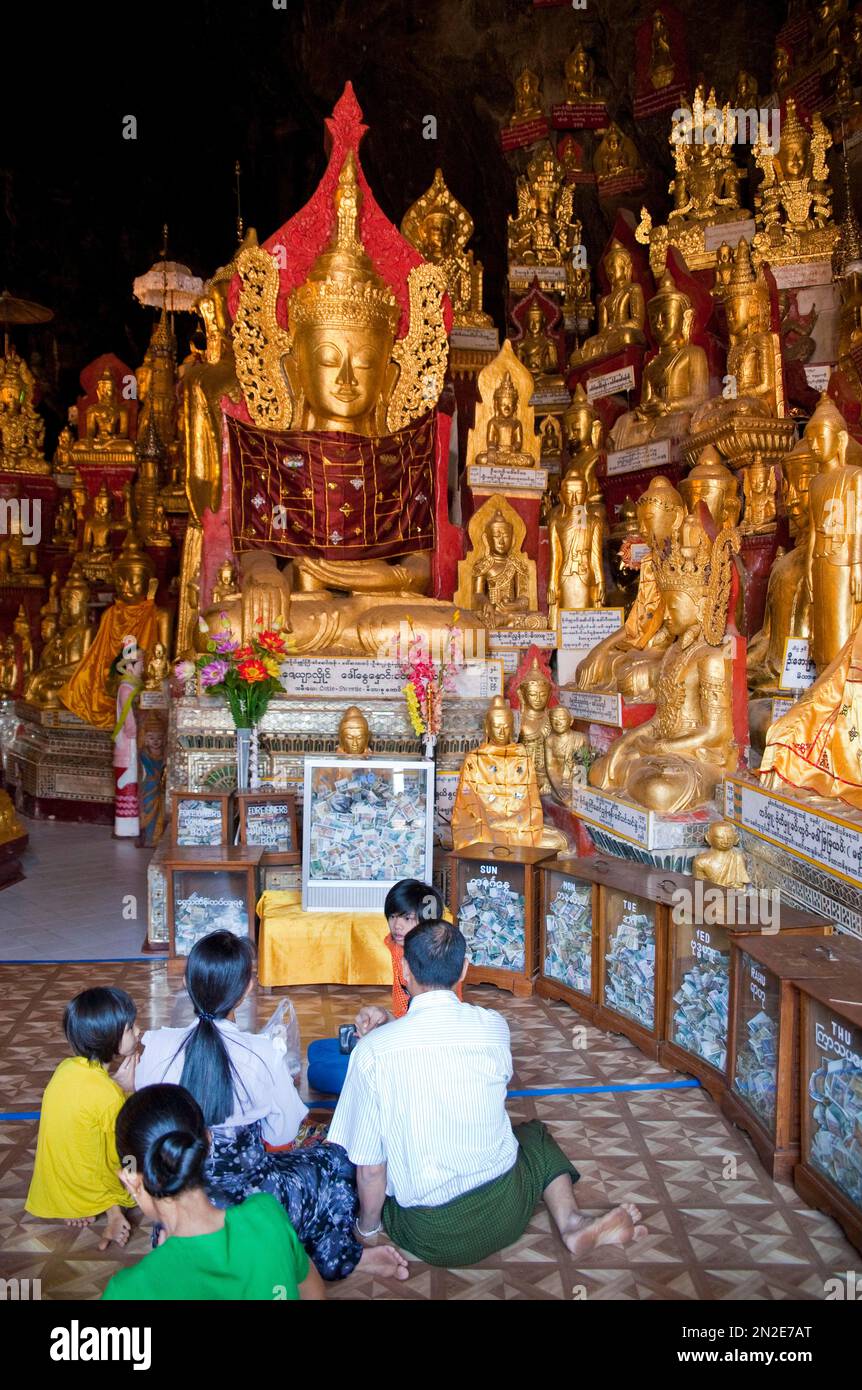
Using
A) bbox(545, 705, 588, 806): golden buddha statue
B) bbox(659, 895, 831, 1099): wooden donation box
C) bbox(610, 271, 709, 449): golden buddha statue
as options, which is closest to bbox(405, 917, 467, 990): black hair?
bbox(659, 895, 831, 1099): wooden donation box

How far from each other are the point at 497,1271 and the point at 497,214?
13734 millimetres

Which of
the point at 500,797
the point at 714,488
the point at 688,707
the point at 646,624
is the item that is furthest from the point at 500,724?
the point at 714,488

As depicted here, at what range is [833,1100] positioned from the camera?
2.70 metres

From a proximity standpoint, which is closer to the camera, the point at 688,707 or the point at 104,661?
the point at 688,707

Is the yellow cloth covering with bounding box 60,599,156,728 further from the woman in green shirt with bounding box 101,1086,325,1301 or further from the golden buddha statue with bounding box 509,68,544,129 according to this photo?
the woman in green shirt with bounding box 101,1086,325,1301

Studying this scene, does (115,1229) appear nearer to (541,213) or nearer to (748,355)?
(748,355)

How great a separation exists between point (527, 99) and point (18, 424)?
728 centimetres

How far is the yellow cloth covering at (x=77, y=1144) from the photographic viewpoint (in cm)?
268

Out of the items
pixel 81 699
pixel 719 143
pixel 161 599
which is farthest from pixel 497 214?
pixel 81 699

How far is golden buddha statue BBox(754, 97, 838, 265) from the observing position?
9609mm

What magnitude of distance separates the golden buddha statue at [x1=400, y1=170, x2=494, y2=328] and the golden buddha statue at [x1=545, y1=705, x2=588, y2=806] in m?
6.82

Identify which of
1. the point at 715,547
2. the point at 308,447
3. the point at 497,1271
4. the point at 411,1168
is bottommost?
the point at 497,1271

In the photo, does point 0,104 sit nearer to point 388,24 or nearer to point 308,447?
point 388,24

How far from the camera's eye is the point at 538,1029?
4137mm
